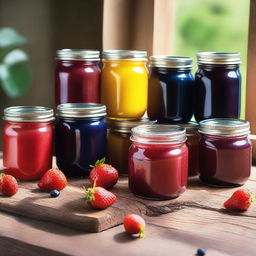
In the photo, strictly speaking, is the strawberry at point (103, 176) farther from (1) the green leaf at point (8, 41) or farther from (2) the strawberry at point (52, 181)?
(1) the green leaf at point (8, 41)

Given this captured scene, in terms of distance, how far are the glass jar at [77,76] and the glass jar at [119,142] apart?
0.35 ft

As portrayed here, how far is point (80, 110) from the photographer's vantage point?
1499 millimetres

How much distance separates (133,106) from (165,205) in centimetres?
38

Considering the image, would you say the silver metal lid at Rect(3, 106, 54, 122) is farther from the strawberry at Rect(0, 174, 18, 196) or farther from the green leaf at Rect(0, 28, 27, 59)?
the green leaf at Rect(0, 28, 27, 59)

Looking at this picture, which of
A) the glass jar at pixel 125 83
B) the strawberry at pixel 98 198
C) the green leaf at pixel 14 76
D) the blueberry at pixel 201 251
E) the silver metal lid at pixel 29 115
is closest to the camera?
the green leaf at pixel 14 76

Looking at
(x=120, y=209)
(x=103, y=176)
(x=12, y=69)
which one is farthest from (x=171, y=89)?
(x=12, y=69)

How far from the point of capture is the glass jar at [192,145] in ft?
5.12

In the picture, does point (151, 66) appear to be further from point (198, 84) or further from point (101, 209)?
point (101, 209)

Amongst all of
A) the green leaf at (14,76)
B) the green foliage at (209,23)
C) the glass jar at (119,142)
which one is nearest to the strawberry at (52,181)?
the glass jar at (119,142)

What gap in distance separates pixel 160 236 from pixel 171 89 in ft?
1.78

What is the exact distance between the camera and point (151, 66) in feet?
5.25

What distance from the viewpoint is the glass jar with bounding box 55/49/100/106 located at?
5.25 ft

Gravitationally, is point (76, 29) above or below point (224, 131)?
above

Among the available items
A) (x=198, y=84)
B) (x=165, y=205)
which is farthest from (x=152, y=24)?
(x=165, y=205)
